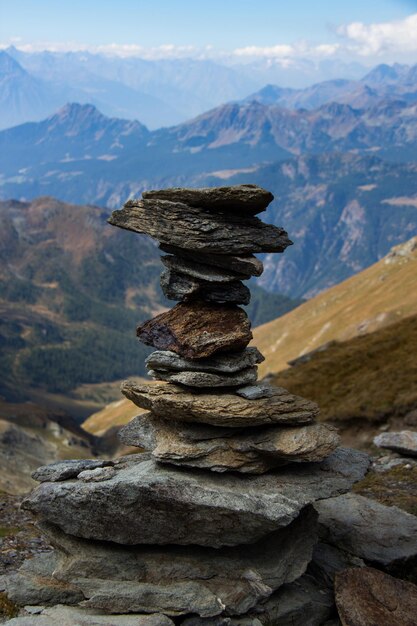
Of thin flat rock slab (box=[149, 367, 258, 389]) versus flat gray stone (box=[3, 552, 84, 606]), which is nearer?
flat gray stone (box=[3, 552, 84, 606])

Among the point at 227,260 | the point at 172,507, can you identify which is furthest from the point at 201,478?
the point at 227,260

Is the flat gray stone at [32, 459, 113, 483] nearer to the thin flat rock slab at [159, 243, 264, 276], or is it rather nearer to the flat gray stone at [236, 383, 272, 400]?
the flat gray stone at [236, 383, 272, 400]

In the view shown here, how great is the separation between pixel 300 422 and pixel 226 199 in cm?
939

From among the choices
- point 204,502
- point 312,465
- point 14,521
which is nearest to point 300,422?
point 312,465

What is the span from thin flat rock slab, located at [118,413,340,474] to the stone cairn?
6 cm

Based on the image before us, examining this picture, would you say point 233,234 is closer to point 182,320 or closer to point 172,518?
point 182,320

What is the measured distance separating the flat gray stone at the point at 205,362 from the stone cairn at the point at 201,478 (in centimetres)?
6

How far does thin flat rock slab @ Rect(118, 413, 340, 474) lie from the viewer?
2331cm

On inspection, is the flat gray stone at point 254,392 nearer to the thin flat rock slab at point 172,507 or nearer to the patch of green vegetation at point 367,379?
the thin flat rock slab at point 172,507

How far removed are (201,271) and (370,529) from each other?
44.6ft

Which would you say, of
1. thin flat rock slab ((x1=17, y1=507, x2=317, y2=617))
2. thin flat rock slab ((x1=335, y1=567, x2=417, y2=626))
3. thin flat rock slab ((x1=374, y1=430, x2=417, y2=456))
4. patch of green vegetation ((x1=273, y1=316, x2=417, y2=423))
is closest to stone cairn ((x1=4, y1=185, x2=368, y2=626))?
thin flat rock slab ((x1=17, y1=507, x2=317, y2=617))

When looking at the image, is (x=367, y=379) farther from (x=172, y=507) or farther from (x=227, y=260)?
(x=172, y=507)

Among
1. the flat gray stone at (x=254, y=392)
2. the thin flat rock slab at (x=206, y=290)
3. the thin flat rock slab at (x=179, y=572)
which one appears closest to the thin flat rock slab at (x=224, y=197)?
the thin flat rock slab at (x=206, y=290)

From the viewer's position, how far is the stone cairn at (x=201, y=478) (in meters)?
22.0
